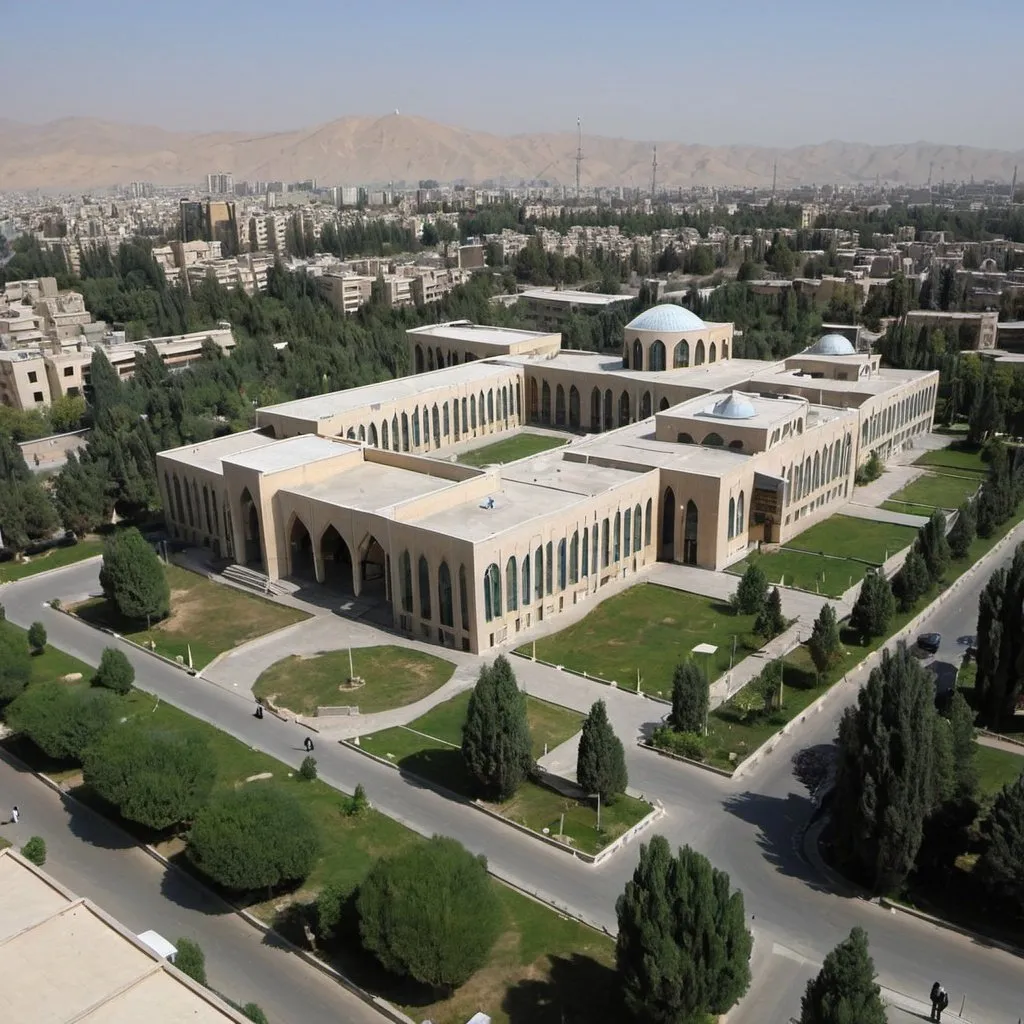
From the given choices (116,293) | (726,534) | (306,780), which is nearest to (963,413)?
(726,534)

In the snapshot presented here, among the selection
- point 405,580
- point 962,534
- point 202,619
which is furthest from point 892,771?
point 202,619

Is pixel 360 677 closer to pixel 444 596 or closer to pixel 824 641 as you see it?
pixel 444 596

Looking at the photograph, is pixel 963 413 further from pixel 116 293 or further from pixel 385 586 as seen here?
pixel 116 293

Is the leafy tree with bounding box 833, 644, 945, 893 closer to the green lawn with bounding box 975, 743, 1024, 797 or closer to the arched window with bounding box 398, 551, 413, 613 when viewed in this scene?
the green lawn with bounding box 975, 743, 1024, 797

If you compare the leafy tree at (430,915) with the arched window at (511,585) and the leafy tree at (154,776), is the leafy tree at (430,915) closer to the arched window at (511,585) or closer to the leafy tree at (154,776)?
the leafy tree at (154,776)

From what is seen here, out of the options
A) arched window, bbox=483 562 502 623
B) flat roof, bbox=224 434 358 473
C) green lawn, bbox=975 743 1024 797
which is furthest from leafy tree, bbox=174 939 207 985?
flat roof, bbox=224 434 358 473

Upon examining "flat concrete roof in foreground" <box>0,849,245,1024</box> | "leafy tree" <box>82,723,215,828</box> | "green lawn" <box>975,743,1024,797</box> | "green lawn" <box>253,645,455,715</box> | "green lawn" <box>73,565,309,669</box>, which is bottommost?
"green lawn" <box>73,565,309,669</box>
